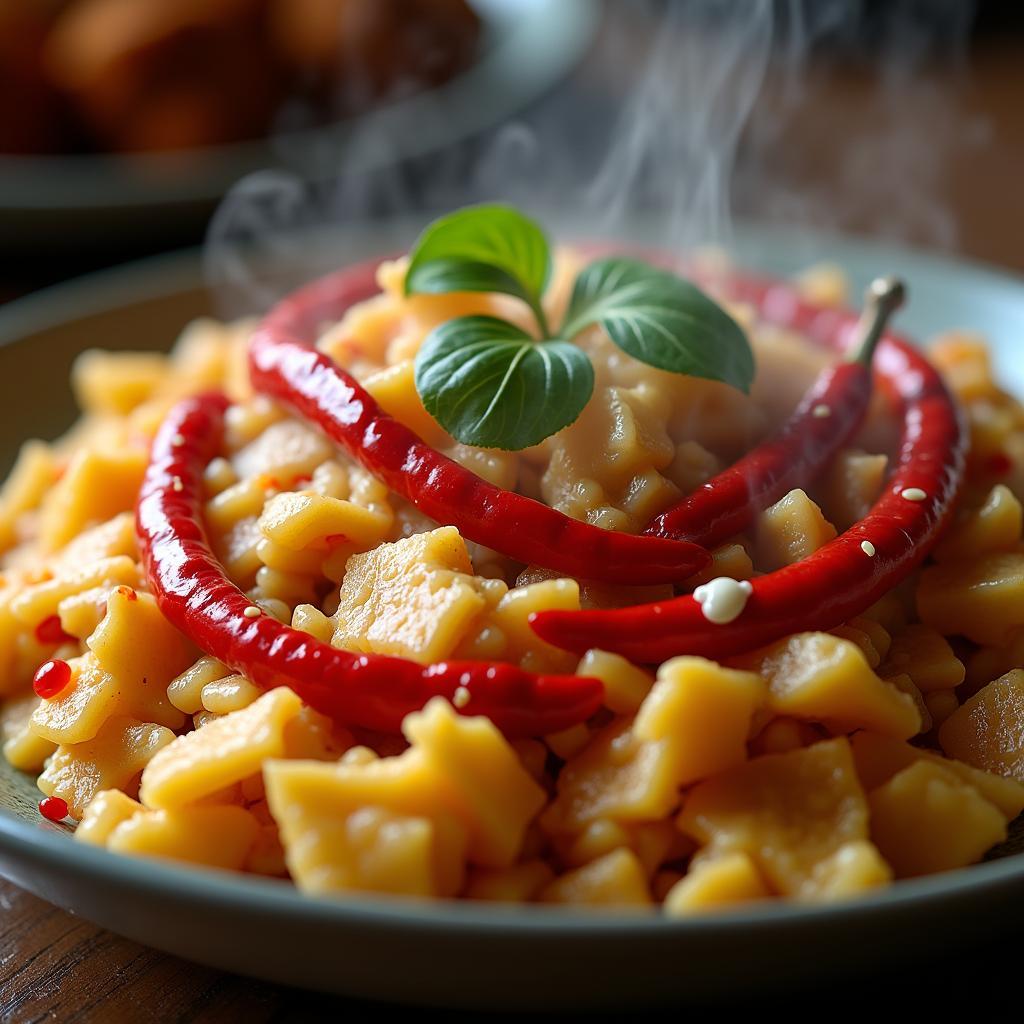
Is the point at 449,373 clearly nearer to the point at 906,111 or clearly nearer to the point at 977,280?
the point at 977,280

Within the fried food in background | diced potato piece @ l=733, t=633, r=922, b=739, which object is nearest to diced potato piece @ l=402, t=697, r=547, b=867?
diced potato piece @ l=733, t=633, r=922, b=739

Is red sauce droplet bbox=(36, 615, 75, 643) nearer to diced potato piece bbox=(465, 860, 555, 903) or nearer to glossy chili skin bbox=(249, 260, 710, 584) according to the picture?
glossy chili skin bbox=(249, 260, 710, 584)

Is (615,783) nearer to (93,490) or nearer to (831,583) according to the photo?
(831,583)

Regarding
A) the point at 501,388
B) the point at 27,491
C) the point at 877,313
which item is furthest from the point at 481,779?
the point at 27,491

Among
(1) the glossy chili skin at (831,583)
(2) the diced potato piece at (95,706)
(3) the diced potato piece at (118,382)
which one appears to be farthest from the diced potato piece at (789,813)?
(3) the diced potato piece at (118,382)

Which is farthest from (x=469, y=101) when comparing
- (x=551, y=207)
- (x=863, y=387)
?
(x=863, y=387)

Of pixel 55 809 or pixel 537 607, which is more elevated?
pixel 537 607
